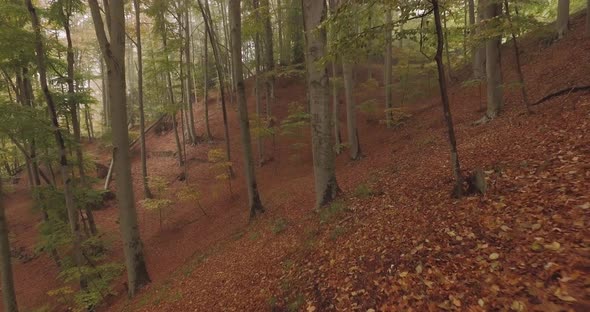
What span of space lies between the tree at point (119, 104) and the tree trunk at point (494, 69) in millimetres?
10886

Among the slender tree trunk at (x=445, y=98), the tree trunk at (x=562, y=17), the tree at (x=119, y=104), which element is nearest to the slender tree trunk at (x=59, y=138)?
the tree at (x=119, y=104)

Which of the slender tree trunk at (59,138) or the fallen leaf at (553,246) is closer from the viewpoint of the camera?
the fallen leaf at (553,246)

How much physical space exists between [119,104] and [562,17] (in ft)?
59.0

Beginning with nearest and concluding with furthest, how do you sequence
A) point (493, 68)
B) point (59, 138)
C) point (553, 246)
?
point (553, 246) < point (59, 138) < point (493, 68)

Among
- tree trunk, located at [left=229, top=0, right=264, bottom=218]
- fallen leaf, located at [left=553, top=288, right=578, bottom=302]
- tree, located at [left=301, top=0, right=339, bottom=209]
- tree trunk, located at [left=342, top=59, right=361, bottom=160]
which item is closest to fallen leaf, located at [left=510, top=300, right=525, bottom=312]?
fallen leaf, located at [left=553, top=288, right=578, bottom=302]

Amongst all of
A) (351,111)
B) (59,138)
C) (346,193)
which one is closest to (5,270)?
(59,138)

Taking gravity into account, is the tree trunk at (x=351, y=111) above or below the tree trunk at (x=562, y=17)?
below

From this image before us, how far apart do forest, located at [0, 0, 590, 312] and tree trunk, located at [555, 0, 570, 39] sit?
0.10m

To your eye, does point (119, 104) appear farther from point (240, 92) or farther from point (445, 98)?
point (445, 98)

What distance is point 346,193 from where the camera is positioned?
8.21 m

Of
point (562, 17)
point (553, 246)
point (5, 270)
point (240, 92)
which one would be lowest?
point (5, 270)

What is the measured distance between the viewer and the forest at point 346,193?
3.69 metres

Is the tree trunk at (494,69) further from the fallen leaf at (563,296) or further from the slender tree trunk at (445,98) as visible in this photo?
the fallen leaf at (563,296)

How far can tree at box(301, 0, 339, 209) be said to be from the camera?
7035mm
